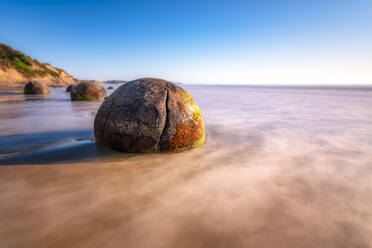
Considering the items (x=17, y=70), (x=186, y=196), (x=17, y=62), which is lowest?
(x=186, y=196)

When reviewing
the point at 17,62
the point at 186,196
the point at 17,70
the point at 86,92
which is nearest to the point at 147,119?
the point at 186,196

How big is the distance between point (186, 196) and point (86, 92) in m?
11.8

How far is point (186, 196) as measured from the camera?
210 centimetres

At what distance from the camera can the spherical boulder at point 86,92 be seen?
11.9m

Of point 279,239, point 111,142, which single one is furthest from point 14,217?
point 279,239

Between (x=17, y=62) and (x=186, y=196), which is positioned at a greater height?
(x=17, y=62)

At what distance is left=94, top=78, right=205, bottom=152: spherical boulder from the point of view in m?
3.09

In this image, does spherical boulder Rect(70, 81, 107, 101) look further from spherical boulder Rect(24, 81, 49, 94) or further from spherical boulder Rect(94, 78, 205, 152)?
spherical boulder Rect(94, 78, 205, 152)

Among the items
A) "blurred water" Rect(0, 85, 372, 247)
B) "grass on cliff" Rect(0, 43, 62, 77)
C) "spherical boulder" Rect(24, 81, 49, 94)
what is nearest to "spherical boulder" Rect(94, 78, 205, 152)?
"blurred water" Rect(0, 85, 372, 247)

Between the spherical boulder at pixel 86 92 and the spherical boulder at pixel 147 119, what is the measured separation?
968 centimetres

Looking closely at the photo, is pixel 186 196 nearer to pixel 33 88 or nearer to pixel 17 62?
pixel 33 88

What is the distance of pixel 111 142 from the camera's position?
3.28 meters

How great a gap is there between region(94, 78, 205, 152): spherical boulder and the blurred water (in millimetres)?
209

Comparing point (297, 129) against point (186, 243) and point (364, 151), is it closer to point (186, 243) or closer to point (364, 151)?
point (364, 151)
